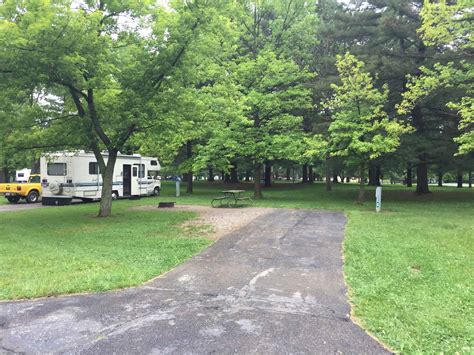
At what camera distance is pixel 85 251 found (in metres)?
8.12

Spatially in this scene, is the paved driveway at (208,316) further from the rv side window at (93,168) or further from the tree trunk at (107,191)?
the rv side window at (93,168)

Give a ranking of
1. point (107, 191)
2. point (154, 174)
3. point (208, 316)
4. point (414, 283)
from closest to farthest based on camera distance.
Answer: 1. point (208, 316)
2. point (414, 283)
3. point (107, 191)
4. point (154, 174)

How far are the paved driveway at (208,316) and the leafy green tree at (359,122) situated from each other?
Answer: 34.1ft

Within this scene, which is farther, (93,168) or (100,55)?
(93,168)

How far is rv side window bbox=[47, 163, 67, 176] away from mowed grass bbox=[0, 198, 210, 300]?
227 inches

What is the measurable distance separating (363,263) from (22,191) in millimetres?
20225

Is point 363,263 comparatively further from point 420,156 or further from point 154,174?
point 154,174

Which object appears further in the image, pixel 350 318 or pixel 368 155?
pixel 368 155

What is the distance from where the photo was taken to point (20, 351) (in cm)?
357

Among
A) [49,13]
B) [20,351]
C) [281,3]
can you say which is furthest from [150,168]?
[20,351]

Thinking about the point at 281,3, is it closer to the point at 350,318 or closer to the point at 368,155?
the point at 368,155

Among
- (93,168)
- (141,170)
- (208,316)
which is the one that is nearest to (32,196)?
(93,168)

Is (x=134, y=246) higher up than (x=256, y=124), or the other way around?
(x=256, y=124)

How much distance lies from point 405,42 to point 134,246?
2192 centimetres
